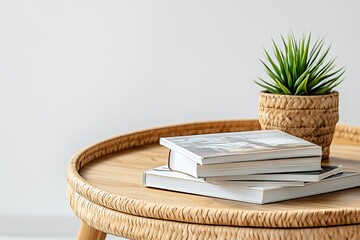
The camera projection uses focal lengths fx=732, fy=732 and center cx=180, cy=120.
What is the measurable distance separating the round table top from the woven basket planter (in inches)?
2.1

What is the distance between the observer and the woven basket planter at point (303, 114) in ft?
3.41

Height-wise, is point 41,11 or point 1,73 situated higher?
point 41,11

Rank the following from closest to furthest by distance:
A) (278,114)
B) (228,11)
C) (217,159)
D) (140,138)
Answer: (217,159) → (278,114) → (140,138) → (228,11)

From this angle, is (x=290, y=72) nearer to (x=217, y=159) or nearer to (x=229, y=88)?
(x=217, y=159)

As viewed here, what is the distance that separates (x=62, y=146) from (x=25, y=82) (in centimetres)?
19

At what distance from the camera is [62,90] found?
1841 mm

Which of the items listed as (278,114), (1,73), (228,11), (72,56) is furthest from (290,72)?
(1,73)

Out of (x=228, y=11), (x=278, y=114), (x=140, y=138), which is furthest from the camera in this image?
(x=228, y=11)

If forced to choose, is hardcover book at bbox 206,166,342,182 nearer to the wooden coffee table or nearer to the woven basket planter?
the wooden coffee table

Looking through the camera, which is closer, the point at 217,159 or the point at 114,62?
the point at 217,159

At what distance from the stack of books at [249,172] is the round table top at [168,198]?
1cm

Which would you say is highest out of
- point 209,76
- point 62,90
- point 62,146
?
point 209,76

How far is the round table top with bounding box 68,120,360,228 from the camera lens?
772 mm

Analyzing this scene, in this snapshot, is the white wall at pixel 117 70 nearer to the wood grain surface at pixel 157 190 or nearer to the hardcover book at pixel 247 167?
the wood grain surface at pixel 157 190
